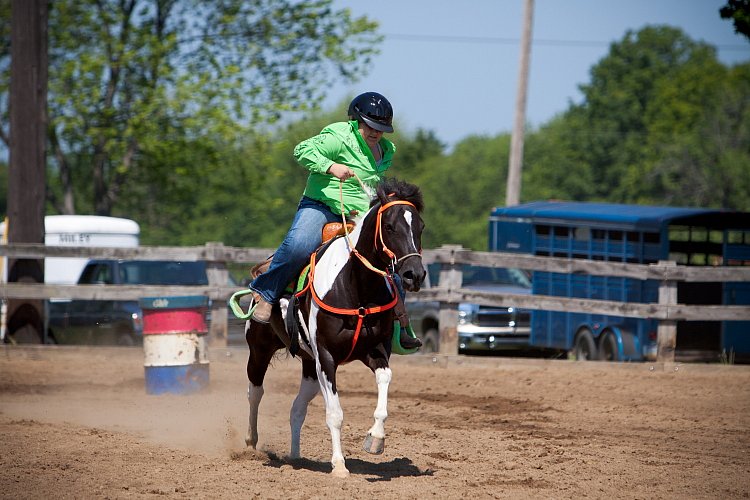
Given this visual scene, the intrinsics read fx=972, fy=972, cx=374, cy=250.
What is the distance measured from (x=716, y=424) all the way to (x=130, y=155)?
19.4 metres

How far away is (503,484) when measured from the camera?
6633 millimetres

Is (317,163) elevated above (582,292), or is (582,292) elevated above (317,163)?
(317,163)

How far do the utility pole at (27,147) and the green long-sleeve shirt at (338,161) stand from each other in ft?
28.3

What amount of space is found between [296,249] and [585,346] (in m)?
9.38

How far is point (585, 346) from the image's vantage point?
51.2 ft

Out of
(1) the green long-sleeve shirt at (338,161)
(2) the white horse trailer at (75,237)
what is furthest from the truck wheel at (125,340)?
(1) the green long-sleeve shirt at (338,161)

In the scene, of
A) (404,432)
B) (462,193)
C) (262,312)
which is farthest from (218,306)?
(462,193)

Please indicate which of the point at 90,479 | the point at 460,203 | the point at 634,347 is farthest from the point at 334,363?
the point at 460,203

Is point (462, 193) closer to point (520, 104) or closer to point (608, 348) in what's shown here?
point (520, 104)

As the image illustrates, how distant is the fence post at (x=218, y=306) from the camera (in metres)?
14.0

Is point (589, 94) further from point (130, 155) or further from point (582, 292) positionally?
point (582, 292)

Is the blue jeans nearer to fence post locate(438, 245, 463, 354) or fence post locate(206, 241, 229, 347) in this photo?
fence post locate(206, 241, 229, 347)

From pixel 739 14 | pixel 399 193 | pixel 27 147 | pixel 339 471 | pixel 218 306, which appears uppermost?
pixel 739 14

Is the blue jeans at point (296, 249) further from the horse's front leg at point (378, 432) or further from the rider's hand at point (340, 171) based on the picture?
the horse's front leg at point (378, 432)
